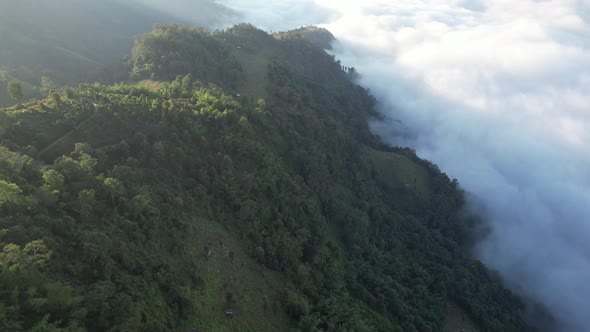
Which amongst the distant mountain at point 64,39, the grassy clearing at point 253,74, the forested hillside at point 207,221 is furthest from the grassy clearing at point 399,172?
the distant mountain at point 64,39

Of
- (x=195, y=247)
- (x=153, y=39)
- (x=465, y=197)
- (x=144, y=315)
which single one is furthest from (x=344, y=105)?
(x=144, y=315)

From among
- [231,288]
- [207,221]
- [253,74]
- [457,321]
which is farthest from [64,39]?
[457,321]

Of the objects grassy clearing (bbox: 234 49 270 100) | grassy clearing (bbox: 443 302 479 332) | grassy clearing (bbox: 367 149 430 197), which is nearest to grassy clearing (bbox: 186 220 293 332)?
grassy clearing (bbox: 234 49 270 100)

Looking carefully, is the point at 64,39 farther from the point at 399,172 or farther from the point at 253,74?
the point at 399,172

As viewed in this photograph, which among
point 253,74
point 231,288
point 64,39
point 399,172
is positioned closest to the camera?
point 231,288

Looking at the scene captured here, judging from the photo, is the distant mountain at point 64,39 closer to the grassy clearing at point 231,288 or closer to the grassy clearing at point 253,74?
the grassy clearing at point 253,74

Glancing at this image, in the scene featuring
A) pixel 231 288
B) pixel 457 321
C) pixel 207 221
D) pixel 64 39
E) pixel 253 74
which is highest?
pixel 253 74
